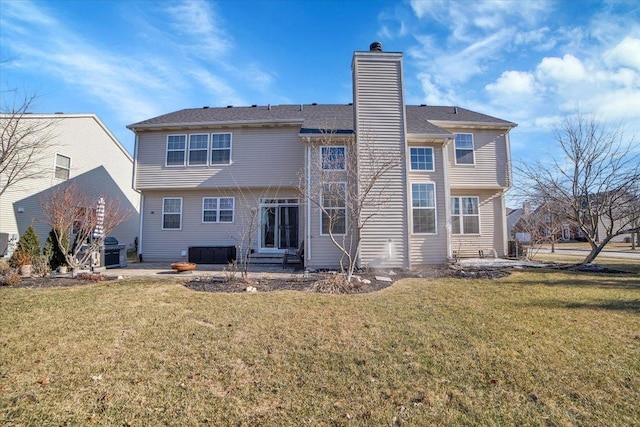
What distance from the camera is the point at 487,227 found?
1461 cm

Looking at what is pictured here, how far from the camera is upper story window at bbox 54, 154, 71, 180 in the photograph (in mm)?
15266

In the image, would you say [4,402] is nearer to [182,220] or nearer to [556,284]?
[556,284]

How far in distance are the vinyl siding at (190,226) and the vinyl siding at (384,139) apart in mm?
4230

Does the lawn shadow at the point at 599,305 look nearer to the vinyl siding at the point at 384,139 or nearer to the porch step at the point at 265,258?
the vinyl siding at the point at 384,139

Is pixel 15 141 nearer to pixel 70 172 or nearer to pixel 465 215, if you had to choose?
pixel 70 172

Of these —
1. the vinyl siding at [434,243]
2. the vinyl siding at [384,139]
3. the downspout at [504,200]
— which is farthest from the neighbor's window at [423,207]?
the downspout at [504,200]

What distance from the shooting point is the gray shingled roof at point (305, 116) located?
12.6 m

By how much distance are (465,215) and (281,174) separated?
894cm

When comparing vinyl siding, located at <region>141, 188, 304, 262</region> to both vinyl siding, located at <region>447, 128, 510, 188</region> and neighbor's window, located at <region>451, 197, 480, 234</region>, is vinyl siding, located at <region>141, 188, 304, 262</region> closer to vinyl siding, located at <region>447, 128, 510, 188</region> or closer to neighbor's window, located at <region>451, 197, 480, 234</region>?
neighbor's window, located at <region>451, 197, 480, 234</region>

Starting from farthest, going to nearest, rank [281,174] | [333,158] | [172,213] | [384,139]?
1. [172,213]
2. [281,174]
3. [384,139]
4. [333,158]

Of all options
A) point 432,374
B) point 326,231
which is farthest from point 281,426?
point 326,231

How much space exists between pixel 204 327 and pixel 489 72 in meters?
12.8

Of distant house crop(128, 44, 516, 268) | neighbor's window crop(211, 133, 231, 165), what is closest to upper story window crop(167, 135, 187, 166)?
distant house crop(128, 44, 516, 268)

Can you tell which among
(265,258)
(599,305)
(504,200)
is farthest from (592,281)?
(265,258)
